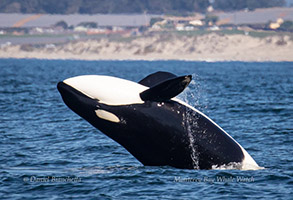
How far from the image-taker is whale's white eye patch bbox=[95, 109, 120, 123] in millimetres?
13906

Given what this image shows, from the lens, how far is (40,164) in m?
17.0

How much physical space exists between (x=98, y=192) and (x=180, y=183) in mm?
2010

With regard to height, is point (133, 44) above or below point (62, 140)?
above

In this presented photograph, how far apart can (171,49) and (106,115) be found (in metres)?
148

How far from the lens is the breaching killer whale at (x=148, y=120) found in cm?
1398

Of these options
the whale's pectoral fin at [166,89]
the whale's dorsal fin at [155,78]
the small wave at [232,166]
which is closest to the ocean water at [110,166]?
the small wave at [232,166]

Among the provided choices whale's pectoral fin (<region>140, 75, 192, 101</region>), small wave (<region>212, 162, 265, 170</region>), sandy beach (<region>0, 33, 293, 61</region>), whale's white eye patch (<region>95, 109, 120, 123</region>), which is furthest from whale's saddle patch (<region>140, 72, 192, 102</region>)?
sandy beach (<region>0, 33, 293, 61</region>)

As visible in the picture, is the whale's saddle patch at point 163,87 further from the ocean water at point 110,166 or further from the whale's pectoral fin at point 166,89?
the ocean water at point 110,166

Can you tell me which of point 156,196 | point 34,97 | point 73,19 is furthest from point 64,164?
point 73,19

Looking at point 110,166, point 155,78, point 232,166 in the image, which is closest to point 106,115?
point 155,78

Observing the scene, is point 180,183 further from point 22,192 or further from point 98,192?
point 22,192

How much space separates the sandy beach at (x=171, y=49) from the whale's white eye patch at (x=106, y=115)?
129m

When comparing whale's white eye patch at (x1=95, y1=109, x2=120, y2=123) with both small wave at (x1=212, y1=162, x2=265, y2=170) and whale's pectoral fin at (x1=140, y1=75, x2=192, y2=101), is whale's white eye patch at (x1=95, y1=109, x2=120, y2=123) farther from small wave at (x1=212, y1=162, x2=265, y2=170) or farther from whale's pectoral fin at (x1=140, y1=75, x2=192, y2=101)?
small wave at (x1=212, y1=162, x2=265, y2=170)

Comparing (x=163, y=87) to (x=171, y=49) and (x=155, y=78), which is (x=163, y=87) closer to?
(x=155, y=78)
